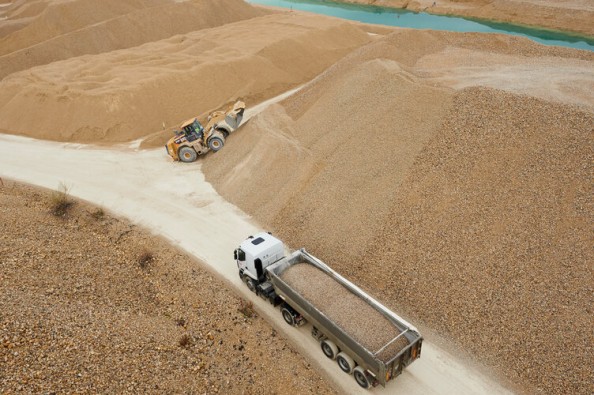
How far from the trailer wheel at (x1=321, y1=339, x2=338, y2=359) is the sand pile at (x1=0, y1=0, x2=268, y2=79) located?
140 feet

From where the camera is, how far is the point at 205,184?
21.9 metres

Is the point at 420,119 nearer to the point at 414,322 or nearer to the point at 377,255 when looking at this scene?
the point at 377,255

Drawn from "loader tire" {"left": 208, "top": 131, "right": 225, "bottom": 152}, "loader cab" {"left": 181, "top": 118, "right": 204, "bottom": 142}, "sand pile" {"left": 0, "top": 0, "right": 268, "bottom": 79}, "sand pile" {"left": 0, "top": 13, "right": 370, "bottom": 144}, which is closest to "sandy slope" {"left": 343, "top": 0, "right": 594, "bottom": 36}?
"sand pile" {"left": 0, "top": 13, "right": 370, "bottom": 144}

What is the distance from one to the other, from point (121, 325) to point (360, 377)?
24.3 feet

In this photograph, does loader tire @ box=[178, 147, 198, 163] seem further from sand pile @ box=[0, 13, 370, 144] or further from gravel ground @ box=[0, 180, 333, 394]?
gravel ground @ box=[0, 180, 333, 394]

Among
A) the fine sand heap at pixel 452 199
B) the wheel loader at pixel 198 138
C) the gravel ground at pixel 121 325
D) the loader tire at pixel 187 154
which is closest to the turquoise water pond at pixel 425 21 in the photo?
the fine sand heap at pixel 452 199

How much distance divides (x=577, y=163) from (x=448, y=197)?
5029 mm

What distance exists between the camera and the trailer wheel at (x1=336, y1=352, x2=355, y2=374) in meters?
11.4

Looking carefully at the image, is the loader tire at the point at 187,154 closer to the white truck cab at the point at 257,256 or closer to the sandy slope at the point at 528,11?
the white truck cab at the point at 257,256

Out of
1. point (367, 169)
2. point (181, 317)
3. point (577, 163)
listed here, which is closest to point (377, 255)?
point (367, 169)

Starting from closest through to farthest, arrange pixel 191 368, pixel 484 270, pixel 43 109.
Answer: pixel 191 368 → pixel 484 270 → pixel 43 109

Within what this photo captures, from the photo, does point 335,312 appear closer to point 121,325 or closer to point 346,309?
point 346,309

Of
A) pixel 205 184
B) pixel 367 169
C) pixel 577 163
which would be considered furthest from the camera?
pixel 205 184

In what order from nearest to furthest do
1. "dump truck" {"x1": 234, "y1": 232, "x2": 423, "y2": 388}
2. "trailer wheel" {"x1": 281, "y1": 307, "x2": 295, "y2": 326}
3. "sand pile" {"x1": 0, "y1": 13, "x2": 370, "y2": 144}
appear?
"dump truck" {"x1": 234, "y1": 232, "x2": 423, "y2": 388}
"trailer wheel" {"x1": 281, "y1": 307, "x2": 295, "y2": 326}
"sand pile" {"x1": 0, "y1": 13, "x2": 370, "y2": 144}
